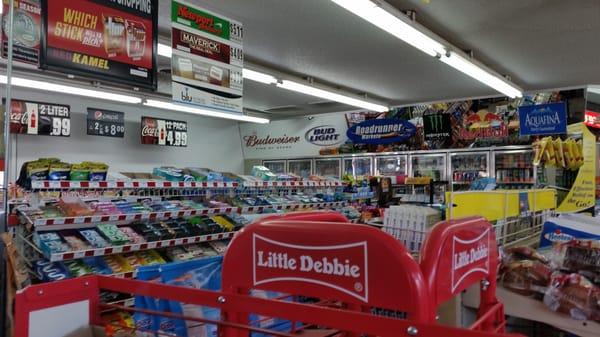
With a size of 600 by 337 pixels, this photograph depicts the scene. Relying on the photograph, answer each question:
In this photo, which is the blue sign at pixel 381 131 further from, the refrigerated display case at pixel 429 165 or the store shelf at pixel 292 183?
the store shelf at pixel 292 183

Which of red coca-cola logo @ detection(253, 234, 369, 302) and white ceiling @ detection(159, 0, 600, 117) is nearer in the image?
red coca-cola logo @ detection(253, 234, 369, 302)

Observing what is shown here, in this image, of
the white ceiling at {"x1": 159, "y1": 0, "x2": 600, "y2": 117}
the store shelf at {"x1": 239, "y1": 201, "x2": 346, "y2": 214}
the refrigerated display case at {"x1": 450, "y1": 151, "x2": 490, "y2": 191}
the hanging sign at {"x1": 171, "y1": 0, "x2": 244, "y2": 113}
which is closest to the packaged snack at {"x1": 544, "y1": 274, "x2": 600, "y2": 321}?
the hanging sign at {"x1": 171, "y1": 0, "x2": 244, "y2": 113}

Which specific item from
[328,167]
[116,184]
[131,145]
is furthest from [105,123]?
[116,184]

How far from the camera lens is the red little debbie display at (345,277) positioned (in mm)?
904

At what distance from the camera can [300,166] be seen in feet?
43.3

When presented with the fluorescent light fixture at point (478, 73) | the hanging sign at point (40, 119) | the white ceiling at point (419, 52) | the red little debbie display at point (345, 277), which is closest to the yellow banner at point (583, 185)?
the white ceiling at point (419, 52)

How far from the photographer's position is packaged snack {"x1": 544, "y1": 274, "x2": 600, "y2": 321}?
1563 mm

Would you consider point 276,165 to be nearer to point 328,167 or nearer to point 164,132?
point 328,167

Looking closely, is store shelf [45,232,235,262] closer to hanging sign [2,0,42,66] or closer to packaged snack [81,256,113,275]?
packaged snack [81,256,113,275]

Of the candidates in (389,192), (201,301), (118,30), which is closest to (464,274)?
(201,301)

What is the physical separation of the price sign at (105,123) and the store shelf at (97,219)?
6.56 meters

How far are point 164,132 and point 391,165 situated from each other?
232 inches

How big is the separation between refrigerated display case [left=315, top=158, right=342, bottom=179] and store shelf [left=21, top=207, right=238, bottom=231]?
24.6 feet

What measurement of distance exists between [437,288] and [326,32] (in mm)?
5307
